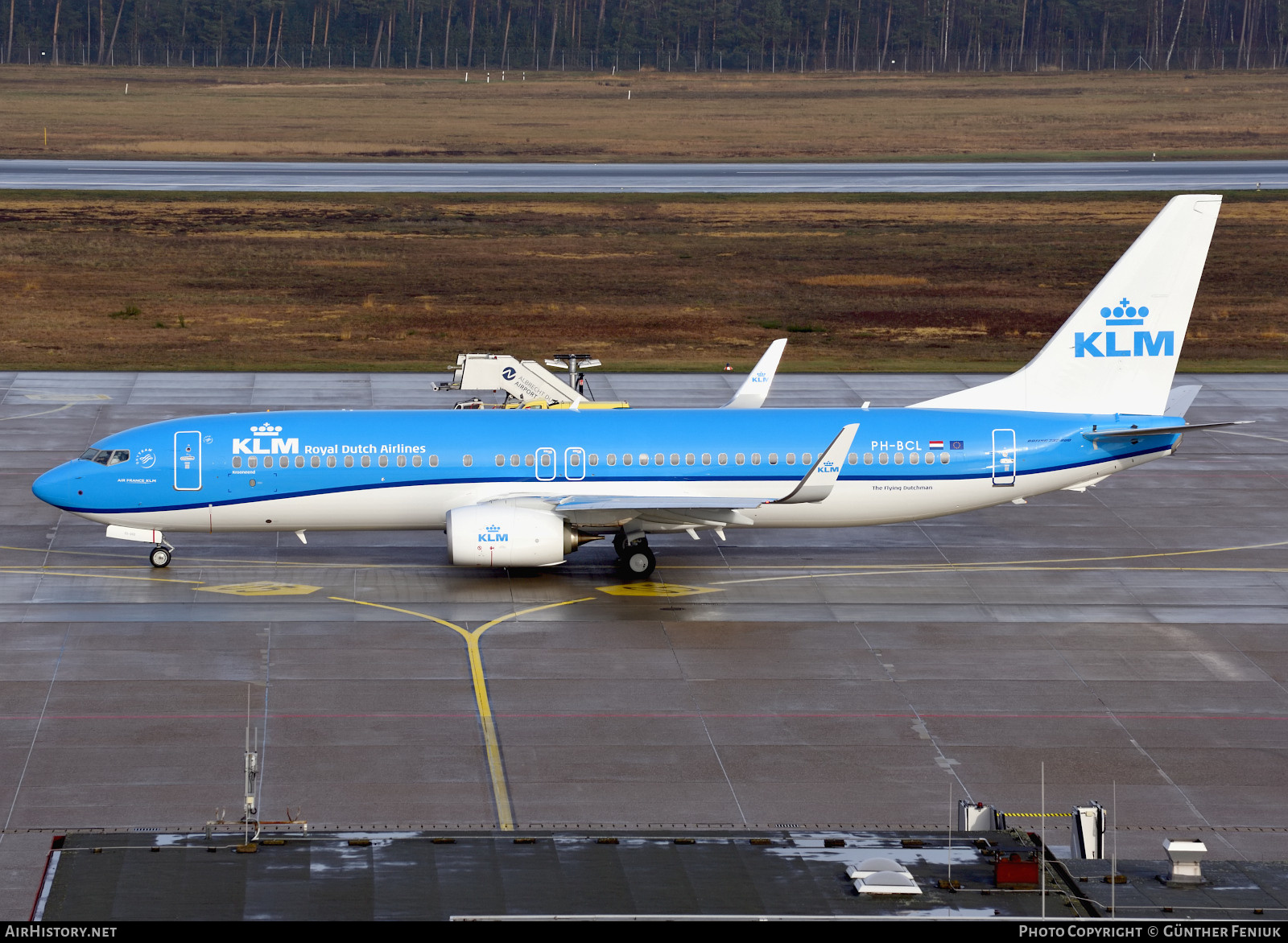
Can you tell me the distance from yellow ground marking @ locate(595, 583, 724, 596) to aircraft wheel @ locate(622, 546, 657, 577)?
32 cm

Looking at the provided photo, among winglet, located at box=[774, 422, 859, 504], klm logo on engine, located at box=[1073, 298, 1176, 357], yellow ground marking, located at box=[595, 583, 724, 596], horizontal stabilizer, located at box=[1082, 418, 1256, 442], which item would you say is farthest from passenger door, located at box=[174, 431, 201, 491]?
klm logo on engine, located at box=[1073, 298, 1176, 357]

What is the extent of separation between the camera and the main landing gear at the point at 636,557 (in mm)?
38094

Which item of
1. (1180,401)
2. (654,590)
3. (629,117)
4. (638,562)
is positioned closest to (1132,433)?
(1180,401)

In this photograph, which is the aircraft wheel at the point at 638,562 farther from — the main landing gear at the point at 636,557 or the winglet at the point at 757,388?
the winglet at the point at 757,388

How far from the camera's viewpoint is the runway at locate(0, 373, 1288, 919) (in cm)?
2578

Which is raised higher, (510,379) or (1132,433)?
(510,379)

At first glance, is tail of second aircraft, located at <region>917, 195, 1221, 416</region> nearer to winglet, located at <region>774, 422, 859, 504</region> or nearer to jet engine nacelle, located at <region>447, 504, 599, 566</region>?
winglet, located at <region>774, 422, 859, 504</region>

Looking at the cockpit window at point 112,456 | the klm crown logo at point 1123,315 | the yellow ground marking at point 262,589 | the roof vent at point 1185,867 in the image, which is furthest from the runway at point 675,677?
the roof vent at point 1185,867

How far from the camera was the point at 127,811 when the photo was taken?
24891 millimetres

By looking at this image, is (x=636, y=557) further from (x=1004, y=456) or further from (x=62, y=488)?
(x=62, y=488)

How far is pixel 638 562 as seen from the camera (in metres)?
38.1

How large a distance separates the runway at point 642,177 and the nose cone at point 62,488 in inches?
3047

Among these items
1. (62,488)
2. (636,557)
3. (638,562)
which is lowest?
(638,562)

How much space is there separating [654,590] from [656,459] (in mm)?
3131
